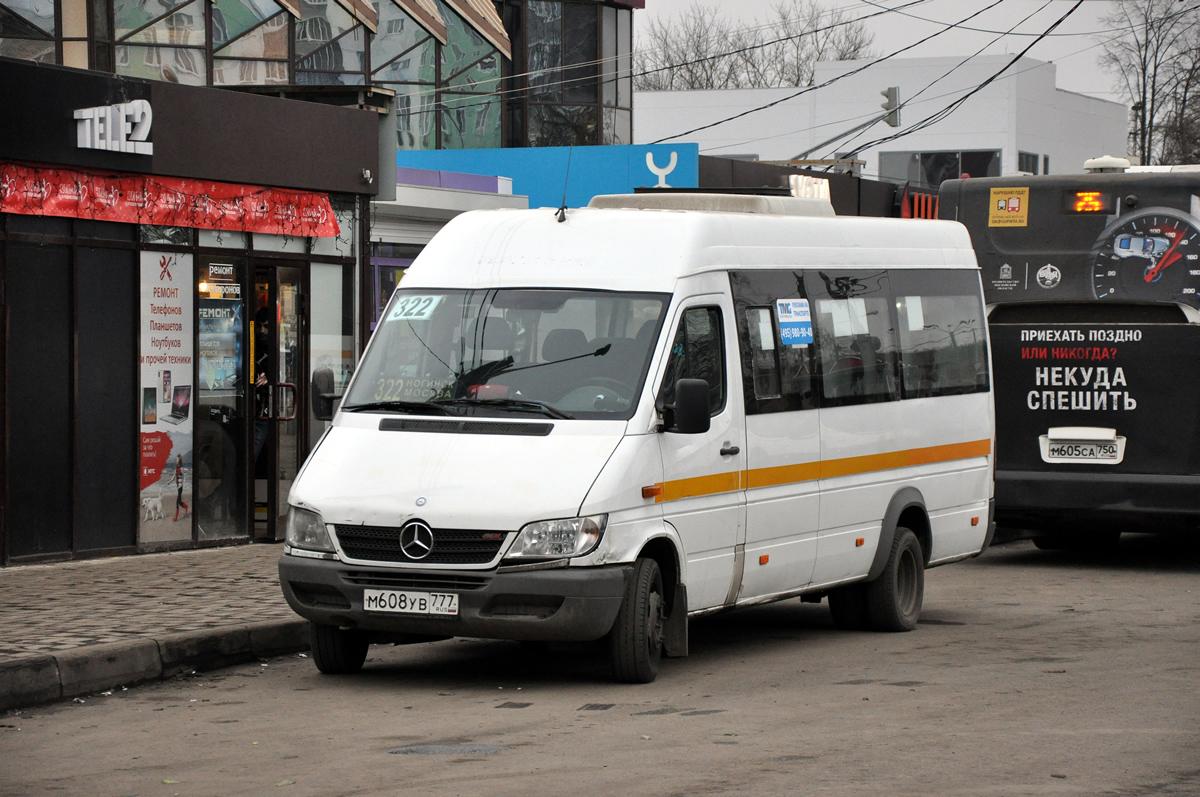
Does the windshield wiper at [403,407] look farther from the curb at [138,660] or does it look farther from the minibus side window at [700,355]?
the curb at [138,660]

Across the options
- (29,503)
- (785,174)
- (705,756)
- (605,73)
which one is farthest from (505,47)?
(705,756)

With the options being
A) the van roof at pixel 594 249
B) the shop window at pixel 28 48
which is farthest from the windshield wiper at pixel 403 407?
the shop window at pixel 28 48

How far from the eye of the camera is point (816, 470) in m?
10.4

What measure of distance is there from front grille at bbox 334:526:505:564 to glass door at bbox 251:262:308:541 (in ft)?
21.5

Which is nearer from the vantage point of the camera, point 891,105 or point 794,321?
point 794,321

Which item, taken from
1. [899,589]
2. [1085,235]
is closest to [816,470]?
[899,589]

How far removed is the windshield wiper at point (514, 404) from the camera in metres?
8.91

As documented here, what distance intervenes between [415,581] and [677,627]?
4.73 feet

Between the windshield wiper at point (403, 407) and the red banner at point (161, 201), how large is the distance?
4597 mm

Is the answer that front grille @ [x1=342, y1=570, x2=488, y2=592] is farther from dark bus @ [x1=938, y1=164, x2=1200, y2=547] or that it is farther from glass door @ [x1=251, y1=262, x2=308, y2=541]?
dark bus @ [x1=938, y1=164, x2=1200, y2=547]

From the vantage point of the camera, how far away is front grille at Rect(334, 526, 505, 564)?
8484mm

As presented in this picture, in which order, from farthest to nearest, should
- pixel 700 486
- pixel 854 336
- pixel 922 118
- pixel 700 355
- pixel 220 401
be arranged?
pixel 922 118 < pixel 220 401 < pixel 854 336 < pixel 700 355 < pixel 700 486

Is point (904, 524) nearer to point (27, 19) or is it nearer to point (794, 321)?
point (794, 321)

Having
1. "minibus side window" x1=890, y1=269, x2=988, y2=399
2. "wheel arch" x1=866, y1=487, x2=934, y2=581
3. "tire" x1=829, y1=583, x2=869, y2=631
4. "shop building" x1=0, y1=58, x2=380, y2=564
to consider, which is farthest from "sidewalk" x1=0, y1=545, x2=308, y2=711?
"minibus side window" x1=890, y1=269, x2=988, y2=399
